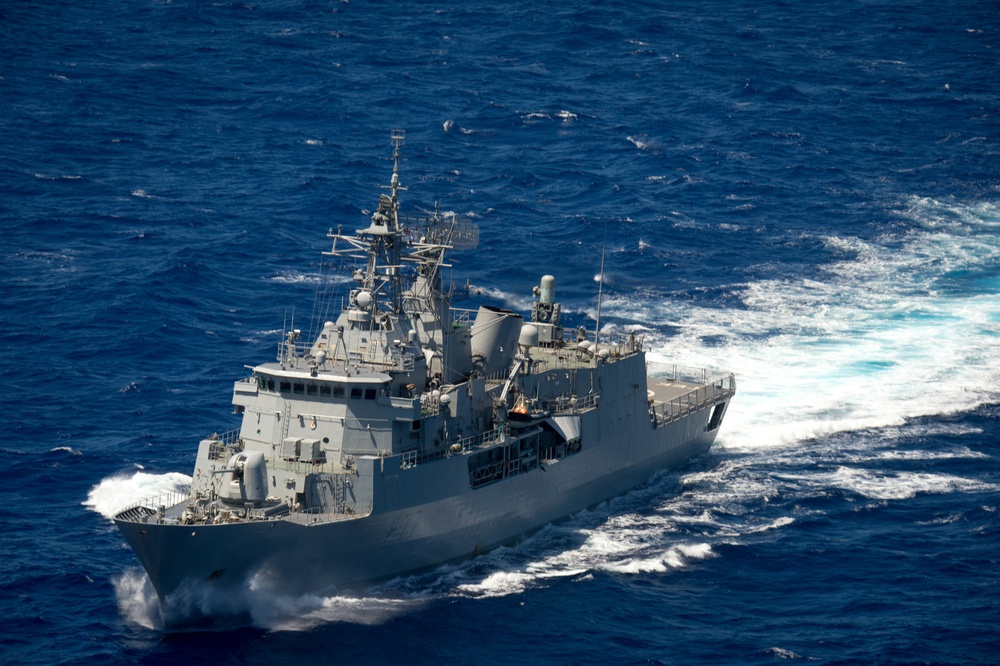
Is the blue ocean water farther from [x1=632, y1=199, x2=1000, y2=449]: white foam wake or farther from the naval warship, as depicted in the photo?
the naval warship

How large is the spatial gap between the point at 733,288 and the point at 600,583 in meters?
28.8

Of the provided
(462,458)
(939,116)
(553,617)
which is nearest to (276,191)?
(462,458)

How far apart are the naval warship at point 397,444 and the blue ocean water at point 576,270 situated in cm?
134

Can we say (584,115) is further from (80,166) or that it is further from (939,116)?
(80,166)

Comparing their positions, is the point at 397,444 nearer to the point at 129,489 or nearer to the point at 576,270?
the point at 129,489

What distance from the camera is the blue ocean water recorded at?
41375 mm

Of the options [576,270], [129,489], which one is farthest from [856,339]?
[129,489]

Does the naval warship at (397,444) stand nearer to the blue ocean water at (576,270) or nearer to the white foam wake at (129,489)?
the white foam wake at (129,489)

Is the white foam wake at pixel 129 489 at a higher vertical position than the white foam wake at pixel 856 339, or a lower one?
lower

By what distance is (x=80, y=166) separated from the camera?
76.0 m

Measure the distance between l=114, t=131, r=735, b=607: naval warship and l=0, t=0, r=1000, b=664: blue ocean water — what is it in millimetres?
1342

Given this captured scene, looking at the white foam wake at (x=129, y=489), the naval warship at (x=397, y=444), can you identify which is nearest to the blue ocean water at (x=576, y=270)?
the white foam wake at (x=129, y=489)

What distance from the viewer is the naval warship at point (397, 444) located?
4000 cm

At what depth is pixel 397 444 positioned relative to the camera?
43.0 meters
